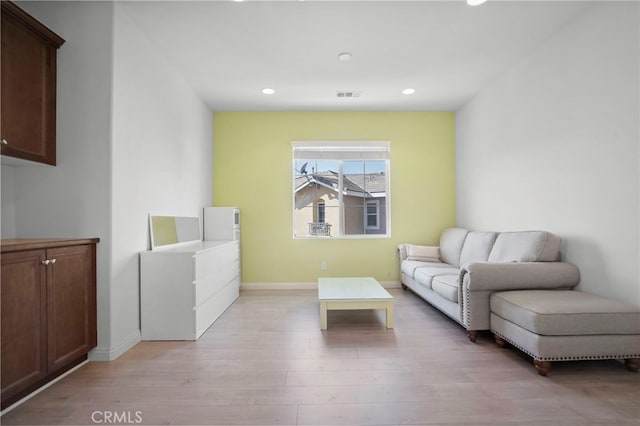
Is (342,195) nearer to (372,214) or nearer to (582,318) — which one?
(372,214)

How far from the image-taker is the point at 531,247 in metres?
2.81

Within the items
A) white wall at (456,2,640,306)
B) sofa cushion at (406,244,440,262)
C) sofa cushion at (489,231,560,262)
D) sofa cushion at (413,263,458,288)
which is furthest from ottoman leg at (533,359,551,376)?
sofa cushion at (406,244,440,262)

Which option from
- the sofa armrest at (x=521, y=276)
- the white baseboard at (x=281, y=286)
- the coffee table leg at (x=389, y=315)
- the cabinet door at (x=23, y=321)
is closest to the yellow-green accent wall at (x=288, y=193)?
the white baseboard at (x=281, y=286)

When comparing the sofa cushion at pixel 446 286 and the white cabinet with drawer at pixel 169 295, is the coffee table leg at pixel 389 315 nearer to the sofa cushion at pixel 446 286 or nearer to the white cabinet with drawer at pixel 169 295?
the sofa cushion at pixel 446 286

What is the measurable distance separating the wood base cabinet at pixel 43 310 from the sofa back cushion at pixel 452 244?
4.01m

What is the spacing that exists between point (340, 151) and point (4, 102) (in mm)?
3808

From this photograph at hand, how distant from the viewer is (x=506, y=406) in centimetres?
175

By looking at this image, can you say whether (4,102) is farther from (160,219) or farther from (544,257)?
(544,257)

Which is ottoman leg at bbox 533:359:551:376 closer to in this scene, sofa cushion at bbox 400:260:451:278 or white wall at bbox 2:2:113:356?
sofa cushion at bbox 400:260:451:278

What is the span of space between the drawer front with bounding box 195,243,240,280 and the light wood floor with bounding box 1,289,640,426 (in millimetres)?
629

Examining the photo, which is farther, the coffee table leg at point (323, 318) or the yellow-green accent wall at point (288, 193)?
the yellow-green accent wall at point (288, 193)

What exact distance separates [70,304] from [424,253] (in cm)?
406

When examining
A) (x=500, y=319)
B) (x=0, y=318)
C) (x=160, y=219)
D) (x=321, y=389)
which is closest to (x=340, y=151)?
(x=160, y=219)

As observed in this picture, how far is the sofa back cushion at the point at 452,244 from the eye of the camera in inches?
163
